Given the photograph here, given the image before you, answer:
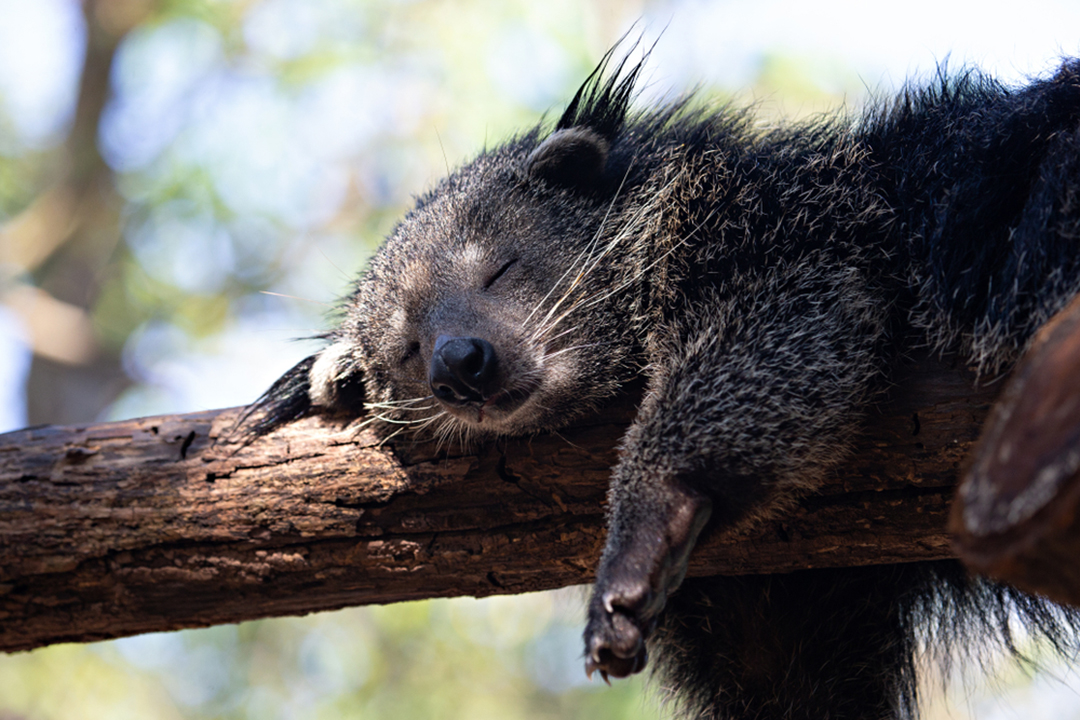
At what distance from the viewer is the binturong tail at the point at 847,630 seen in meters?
3.59

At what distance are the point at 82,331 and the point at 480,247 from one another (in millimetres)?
9523

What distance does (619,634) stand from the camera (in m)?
2.52

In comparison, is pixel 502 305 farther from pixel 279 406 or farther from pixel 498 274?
pixel 279 406

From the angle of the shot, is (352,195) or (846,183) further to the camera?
(352,195)

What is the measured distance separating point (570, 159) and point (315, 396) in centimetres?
172

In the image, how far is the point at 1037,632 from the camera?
3.68 metres

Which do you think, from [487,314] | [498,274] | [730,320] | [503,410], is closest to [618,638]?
[503,410]

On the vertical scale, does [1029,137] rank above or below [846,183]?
above

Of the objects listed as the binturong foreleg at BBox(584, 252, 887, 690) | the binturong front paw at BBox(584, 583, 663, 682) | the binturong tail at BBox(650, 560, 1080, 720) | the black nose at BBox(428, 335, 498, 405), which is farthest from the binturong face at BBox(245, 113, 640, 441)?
the binturong tail at BBox(650, 560, 1080, 720)

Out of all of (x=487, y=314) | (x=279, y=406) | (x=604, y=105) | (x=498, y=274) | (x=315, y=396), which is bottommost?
(x=279, y=406)

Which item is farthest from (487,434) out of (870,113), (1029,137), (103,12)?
(103,12)

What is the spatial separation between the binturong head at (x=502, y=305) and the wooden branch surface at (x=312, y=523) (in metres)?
0.17

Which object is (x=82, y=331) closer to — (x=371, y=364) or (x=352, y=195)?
(x=352, y=195)

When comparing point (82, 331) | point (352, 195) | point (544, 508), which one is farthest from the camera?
point (352, 195)
